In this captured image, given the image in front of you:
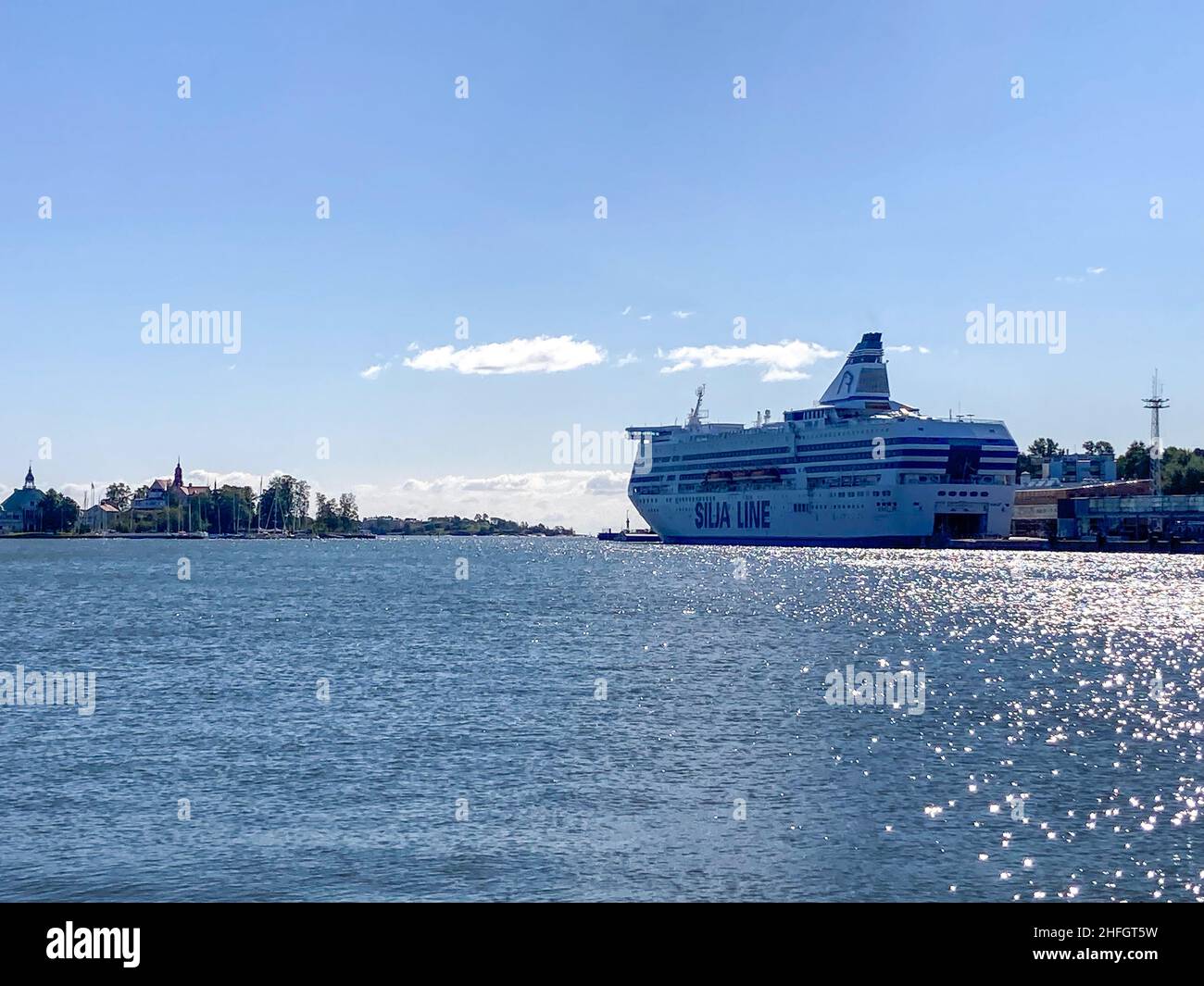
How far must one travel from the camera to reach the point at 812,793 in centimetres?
2508

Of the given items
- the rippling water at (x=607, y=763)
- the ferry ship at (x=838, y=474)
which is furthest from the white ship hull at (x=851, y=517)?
the rippling water at (x=607, y=763)

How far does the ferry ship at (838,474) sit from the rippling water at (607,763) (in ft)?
268

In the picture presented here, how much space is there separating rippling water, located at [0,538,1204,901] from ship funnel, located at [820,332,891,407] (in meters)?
107

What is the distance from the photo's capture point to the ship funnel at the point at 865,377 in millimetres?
170625

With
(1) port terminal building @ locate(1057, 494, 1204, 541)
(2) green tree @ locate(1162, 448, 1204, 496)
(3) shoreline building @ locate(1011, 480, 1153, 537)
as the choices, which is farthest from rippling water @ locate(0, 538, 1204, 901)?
(2) green tree @ locate(1162, 448, 1204, 496)

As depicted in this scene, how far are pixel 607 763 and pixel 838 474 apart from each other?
13031 cm

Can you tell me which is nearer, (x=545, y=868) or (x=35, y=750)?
(x=545, y=868)

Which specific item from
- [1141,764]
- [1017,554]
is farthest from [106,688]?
[1017,554]

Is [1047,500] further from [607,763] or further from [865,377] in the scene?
[607,763]

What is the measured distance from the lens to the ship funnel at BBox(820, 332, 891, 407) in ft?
560

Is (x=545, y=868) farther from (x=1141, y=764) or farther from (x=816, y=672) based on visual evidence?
(x=816, y=672)

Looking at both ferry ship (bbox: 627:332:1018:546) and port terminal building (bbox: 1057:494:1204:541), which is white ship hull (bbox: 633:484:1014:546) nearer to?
ferry ship (bbox: 627:332:1018:546)
